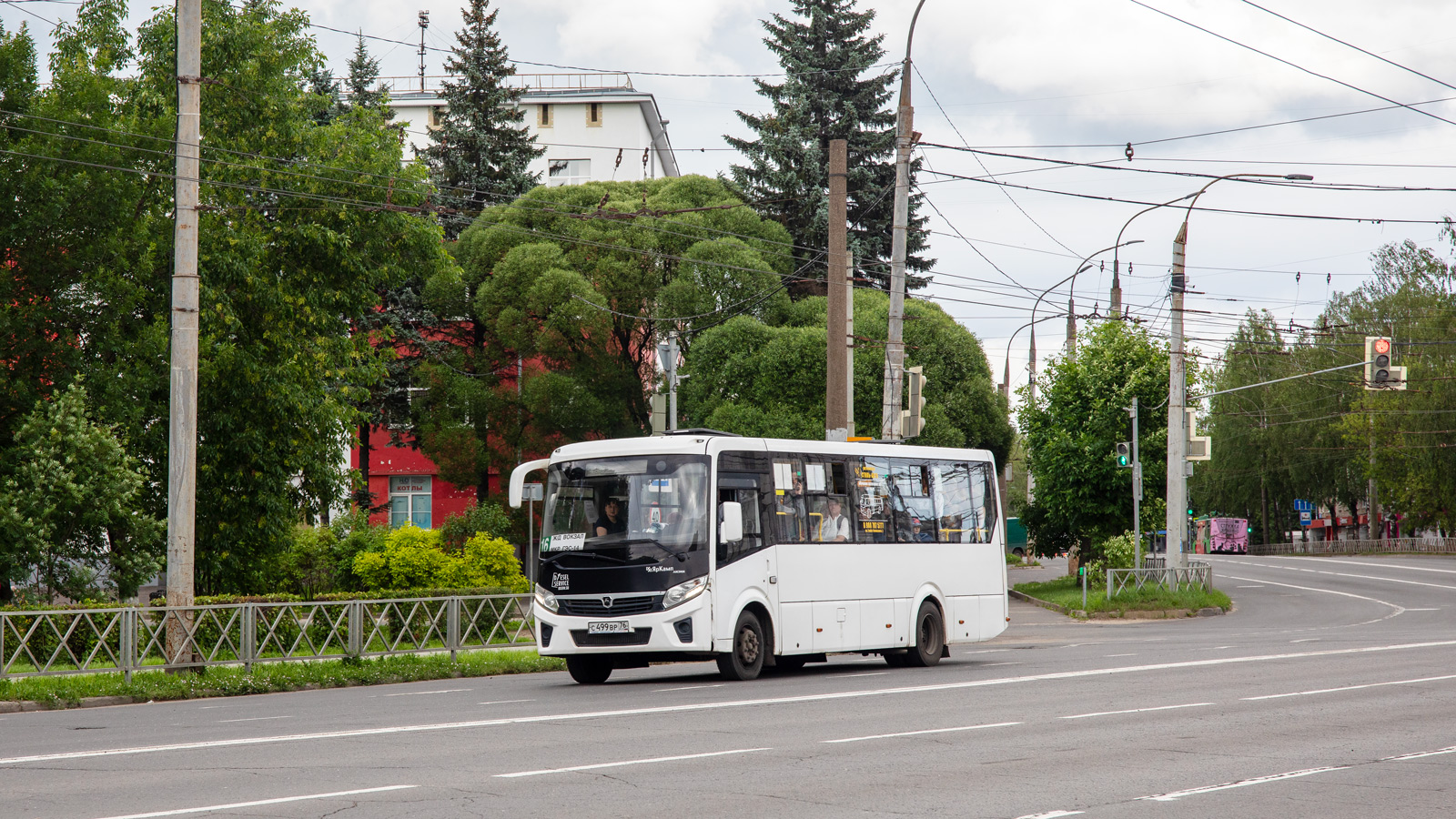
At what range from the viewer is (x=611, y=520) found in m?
17.4

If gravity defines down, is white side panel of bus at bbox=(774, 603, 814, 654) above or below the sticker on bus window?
below

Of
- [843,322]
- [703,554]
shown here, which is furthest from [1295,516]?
[703,554]

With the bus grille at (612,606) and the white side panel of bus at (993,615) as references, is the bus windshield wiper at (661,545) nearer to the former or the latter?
Result: the bus grille at (612,606)

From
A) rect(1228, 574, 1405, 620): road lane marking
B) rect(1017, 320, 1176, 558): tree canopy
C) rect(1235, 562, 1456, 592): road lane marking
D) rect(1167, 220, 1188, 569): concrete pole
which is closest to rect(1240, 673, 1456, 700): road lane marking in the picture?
rect(1167, 220, 1188, 569): concrete pole

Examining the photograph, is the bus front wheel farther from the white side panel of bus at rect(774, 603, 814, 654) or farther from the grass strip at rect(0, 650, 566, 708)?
the grass strip at rect(0, 650, 566, 708)

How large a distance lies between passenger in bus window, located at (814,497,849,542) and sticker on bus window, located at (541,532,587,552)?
126 inches

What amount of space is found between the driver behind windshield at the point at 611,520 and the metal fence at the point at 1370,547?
71.9 metres

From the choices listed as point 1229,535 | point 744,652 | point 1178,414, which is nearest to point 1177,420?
point 1178,414

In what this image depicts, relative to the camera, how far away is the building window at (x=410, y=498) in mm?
60469

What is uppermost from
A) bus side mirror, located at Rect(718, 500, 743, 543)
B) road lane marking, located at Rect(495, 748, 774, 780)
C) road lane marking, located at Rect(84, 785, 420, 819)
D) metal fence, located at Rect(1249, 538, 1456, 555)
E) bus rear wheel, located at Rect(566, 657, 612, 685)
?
bus side mirror, located at Rect(718, 500, 743, 543)

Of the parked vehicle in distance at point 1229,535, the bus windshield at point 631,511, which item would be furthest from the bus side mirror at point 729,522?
the parked vehicle in distance at point 1229,535

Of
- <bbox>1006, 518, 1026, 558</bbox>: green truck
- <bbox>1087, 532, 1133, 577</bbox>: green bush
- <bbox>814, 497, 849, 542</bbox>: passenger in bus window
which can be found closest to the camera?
<bbox>814, 497, 849, 542</bbox>: passenger in bus window

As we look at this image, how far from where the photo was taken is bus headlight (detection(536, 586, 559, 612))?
17469 mm

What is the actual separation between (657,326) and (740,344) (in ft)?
15.0
